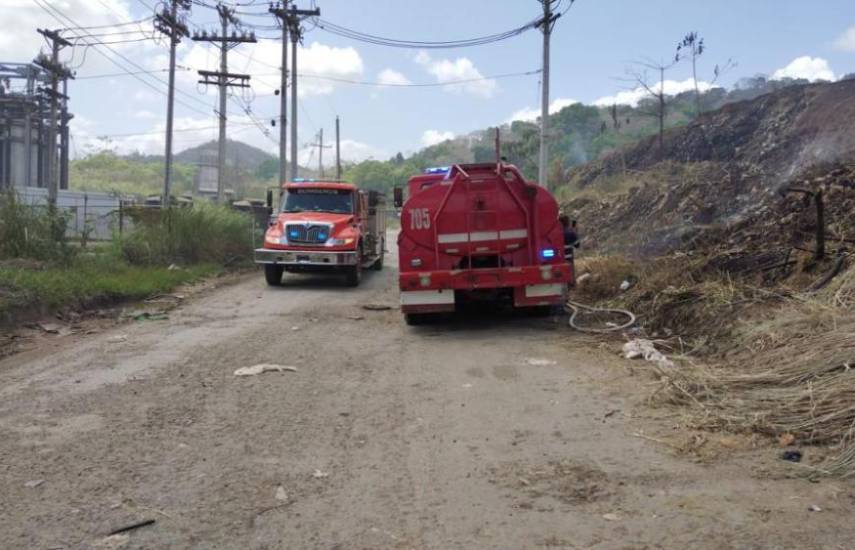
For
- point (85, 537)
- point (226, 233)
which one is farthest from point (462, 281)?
point (226, 233)

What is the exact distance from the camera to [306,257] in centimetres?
1528

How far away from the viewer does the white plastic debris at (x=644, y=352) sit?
720 centimetres

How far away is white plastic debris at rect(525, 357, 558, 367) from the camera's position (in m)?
7.63

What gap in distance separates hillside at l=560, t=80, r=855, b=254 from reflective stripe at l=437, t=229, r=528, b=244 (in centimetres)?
340

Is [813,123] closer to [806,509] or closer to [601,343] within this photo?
[601,343]

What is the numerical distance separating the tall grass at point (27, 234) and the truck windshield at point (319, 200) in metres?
4.99

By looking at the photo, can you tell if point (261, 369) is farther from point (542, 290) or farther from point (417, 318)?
point (542, 290)

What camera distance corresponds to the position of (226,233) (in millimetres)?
20906

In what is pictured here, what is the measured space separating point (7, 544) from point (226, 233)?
18051 millimetres

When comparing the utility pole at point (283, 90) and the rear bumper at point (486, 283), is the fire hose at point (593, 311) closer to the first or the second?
the rear bumper at point (486, 283)

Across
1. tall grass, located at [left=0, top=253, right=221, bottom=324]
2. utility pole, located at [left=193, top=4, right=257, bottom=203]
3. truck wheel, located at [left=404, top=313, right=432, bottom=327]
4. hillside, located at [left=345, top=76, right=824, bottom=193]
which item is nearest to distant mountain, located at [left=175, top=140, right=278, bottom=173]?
hillside, located at [left=345, top=76, right=824, bottom=193]

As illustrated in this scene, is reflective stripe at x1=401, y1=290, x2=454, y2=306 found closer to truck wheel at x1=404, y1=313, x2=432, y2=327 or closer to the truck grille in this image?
truck wheel at x1=404, y1=313, x2=432, y2=327

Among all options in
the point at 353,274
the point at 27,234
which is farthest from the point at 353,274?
the point at 27,234

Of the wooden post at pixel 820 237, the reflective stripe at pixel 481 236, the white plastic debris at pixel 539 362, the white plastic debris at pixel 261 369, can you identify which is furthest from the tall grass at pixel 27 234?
the wooden post at pixel 820 237
